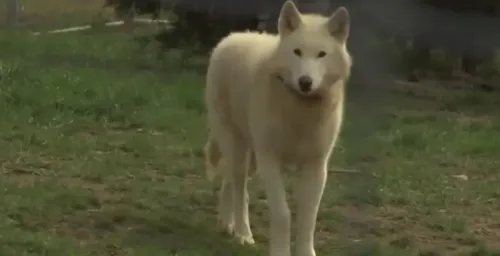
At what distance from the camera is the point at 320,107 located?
2602mm

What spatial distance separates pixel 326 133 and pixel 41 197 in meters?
1.02

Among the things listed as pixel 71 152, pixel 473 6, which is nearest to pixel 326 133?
pixel 473 6

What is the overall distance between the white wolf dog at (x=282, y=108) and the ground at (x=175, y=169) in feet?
0.56

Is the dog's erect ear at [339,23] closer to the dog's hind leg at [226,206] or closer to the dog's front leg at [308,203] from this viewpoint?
the dog's front leg at [308,203]

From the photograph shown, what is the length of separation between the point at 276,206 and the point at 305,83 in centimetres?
41

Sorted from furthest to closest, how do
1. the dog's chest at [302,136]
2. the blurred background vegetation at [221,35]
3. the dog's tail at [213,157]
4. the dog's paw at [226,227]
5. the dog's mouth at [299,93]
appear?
the blurred background vegetation at [221,35] < the dog's tail at [213,157] < the dog's paw at [226,227] < the dog's chest at [302,136] < the dog's mouth at [299,93]

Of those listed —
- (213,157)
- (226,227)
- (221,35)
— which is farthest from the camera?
(221,35)

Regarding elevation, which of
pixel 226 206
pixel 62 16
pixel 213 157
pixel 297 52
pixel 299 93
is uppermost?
pixel 297 52

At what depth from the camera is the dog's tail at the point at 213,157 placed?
3.12m

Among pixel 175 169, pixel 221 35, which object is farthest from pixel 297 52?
pixel 221 35

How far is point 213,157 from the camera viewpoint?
10.3 ft

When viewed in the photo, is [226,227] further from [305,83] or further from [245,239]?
[305,83]

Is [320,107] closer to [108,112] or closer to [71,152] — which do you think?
[71,152]

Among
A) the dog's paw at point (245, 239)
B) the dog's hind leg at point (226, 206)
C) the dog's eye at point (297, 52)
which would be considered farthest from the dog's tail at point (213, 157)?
the dog's eye at point (297, 52)
